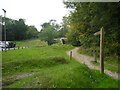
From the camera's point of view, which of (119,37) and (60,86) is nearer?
(60,86)

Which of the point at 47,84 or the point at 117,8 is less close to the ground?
the point at 117,8

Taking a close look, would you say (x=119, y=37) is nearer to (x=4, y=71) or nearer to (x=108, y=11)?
(x=108, y=11)

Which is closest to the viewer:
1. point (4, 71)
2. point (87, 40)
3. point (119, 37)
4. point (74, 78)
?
point (74, 78)

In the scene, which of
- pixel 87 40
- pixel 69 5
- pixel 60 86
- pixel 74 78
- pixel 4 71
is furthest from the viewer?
pixel 69 5

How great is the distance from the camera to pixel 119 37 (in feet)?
28.2

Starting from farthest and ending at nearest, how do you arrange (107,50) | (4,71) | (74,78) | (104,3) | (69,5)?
(69,5)
(107,50)
(104,3)
(4,71)
(74,78)

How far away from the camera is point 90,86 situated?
12.7 feet

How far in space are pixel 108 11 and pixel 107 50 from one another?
3700 mm

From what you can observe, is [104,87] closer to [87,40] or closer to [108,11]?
[108,11]

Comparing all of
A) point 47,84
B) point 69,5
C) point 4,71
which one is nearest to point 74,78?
point 47,84

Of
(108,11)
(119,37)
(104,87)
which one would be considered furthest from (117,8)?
(104,87)

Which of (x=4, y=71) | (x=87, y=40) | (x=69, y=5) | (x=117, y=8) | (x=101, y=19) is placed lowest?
(x=4, y=71)

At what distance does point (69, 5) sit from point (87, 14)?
3.09 metres

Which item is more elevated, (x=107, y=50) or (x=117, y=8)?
(x=117, y=8)
